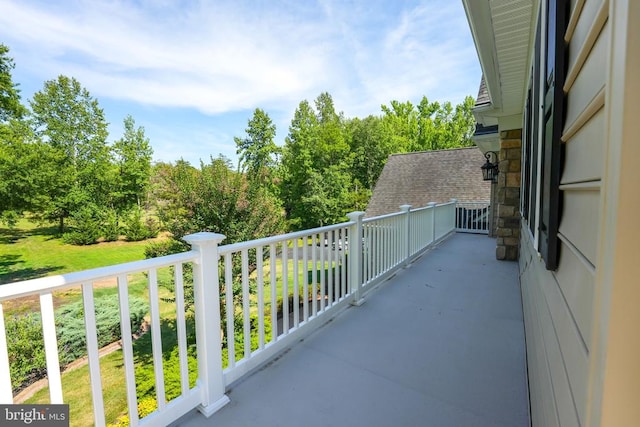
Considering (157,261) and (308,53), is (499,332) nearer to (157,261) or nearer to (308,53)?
(157,261)

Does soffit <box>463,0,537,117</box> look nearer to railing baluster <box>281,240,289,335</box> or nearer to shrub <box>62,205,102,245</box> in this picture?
railing baluster <box>281,240,289,335</box>

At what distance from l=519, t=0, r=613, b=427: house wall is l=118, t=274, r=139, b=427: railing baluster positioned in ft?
6.16

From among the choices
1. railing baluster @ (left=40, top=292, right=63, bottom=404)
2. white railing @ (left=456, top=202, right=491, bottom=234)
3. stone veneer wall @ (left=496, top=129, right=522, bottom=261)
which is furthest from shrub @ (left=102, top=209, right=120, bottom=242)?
railing baluster @ (left=40, top=292, right=63, bottom=404)

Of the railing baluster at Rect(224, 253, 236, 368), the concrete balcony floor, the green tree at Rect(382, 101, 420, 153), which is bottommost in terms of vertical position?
the concrete balcony floor

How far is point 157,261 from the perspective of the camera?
1.75 metres

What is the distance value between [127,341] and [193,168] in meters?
7.16

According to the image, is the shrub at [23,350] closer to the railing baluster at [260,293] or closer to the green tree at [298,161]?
the railing baluster at [260,293]

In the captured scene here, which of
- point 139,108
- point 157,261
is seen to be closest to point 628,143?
point 157,261

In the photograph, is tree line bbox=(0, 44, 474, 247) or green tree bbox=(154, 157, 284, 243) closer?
green tree bbox=(154, 157, 284, 243)

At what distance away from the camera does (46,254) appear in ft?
61.6

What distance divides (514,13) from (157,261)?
3332 mm

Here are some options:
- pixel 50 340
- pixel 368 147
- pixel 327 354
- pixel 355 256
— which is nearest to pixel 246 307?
pixel 327 354

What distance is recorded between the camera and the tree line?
24.9 ft

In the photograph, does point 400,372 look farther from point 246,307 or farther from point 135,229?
point 135,229
